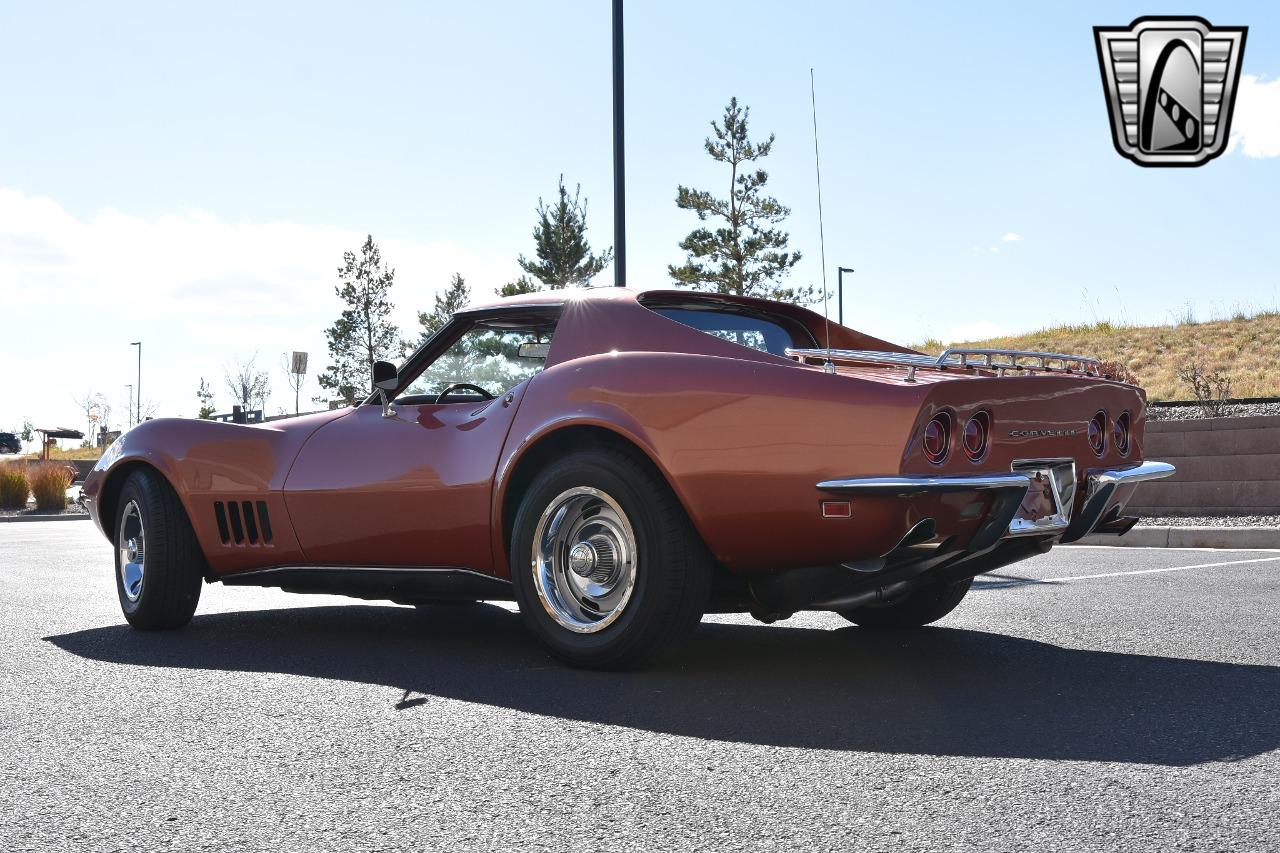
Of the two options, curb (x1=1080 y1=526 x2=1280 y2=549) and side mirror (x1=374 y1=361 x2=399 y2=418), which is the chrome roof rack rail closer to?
side mirror (x1=374 y1=361 x2=399 y2=418)

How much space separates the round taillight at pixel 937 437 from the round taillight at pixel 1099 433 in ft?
3.10

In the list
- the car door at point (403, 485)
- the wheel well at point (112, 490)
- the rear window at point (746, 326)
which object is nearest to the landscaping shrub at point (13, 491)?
the wheel well at point (112, 490)

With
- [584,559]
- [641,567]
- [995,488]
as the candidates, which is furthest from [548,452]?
[995,488]

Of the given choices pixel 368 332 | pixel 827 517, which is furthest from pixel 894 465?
pixel 368 332

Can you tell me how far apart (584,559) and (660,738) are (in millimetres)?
1127

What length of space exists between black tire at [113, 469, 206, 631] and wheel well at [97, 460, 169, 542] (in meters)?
0.12

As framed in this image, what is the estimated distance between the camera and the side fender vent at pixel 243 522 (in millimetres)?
5824

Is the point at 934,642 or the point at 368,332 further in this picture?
the point at 368,332

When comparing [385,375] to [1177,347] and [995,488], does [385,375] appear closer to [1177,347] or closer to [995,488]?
[995,488]

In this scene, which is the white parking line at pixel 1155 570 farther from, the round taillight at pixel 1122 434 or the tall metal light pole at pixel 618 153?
the tall metal light pole at pixel 618 153

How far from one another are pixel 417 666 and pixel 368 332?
152 feet

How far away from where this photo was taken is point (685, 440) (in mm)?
4410

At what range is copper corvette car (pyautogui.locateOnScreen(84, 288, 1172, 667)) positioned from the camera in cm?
421

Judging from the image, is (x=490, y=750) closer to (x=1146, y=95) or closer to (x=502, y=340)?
(x=502, y=340)
